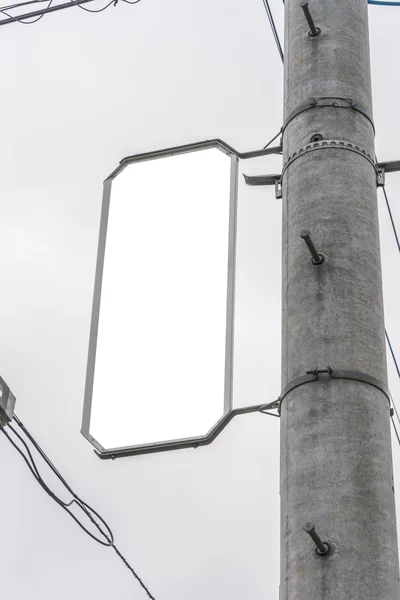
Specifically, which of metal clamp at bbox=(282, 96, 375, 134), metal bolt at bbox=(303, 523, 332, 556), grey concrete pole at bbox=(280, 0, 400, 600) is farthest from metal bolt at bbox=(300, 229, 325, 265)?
metal bolt at bbox=(303, 523, 332, 556)

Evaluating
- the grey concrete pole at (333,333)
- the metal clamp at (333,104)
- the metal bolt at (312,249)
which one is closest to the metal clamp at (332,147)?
the grey concrete pole at (333,333)

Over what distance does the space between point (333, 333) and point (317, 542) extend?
94cm

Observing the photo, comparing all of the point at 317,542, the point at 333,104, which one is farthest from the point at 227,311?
the point at 317,542

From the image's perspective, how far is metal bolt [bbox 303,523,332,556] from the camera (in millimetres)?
3963

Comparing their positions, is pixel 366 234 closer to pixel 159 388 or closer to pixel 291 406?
pixel 291 406

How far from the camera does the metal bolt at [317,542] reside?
3.96 metres

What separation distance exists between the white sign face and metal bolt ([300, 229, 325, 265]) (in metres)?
0.67

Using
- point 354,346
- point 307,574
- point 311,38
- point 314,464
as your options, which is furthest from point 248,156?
point 307,574

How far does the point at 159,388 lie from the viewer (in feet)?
17.4

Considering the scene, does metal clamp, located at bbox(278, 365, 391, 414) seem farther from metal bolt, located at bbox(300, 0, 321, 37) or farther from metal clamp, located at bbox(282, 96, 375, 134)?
metal bolt, located at bbox(300, 0, 321, 37)

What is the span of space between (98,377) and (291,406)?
4.28 feet

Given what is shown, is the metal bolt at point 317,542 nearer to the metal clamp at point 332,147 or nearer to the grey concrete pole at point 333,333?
the grey concrete pole at point 333,333

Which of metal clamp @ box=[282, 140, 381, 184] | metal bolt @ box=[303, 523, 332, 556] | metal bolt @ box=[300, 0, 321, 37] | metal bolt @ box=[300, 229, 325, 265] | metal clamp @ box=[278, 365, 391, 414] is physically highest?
metal bolt @ box=[300, 0, 321, 37]

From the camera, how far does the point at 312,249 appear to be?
4.71m
